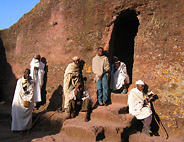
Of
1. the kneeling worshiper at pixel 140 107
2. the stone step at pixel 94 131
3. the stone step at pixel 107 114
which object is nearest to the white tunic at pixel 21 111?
the stone step at pixel 94 131

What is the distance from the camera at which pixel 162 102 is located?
4617mm

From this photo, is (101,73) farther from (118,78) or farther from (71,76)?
(71,76)

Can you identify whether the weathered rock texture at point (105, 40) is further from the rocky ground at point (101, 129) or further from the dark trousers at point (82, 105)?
the dark trousers at point (82, 105)

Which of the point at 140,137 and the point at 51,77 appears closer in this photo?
the point at 140,137

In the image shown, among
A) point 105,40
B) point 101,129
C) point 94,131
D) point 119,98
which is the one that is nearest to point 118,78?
point 119,98

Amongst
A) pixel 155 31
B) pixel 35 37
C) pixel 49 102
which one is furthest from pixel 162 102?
pixel 35 37

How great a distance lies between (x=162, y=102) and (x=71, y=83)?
107 inches

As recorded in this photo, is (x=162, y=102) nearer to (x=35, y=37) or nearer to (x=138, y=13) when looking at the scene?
(x=138, y=13)

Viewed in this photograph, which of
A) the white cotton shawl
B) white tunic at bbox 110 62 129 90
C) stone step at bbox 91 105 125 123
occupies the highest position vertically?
the white cotton shawl

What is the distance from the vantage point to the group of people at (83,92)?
4567mm

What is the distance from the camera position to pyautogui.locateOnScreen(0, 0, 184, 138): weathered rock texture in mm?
4660

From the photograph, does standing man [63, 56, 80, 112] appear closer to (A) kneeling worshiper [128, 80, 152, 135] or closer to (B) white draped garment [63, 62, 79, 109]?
(B) white draped garment [63, 62, 79, 109]

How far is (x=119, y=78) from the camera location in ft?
18.5

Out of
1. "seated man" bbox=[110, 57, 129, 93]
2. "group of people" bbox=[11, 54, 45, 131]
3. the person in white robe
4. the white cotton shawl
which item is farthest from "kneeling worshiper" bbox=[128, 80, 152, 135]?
the person in white robe
